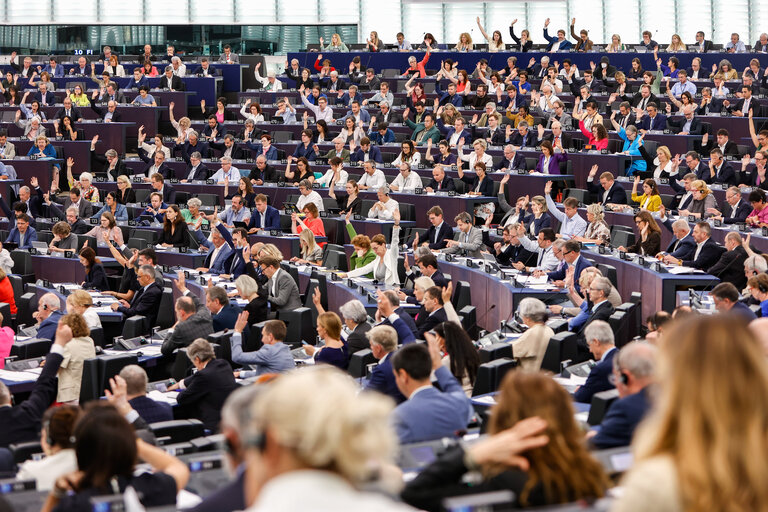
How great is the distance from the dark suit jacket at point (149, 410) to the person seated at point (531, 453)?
12.1 ft

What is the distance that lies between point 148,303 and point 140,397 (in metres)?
4.18

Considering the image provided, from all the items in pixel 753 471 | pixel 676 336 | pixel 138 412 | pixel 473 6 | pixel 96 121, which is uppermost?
pixel 473 6

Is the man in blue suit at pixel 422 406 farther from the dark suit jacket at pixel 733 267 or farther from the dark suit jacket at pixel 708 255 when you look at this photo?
the dark suit jacket at pixel 708 255

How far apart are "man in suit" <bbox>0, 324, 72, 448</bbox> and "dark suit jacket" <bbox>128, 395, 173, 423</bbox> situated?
0.50m

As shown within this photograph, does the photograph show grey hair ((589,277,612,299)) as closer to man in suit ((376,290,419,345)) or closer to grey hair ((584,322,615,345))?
man in suit ((376,290,419,345))

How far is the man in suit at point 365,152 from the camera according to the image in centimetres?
1641

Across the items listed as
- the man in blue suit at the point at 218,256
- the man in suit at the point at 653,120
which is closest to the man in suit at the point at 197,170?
the man in blue suit at the point at 218,256

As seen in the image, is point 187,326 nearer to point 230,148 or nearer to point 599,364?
point 599,364

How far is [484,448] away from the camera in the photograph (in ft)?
9.58

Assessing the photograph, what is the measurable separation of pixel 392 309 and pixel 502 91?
1150 centimetres

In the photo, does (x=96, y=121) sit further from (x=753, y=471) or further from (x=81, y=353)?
(x=753, y=471)

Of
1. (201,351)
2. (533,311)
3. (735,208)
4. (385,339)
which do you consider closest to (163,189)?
(735,208)

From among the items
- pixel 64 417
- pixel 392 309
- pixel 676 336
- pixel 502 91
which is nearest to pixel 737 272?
pixel 392 309

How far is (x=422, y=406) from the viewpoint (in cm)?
480
